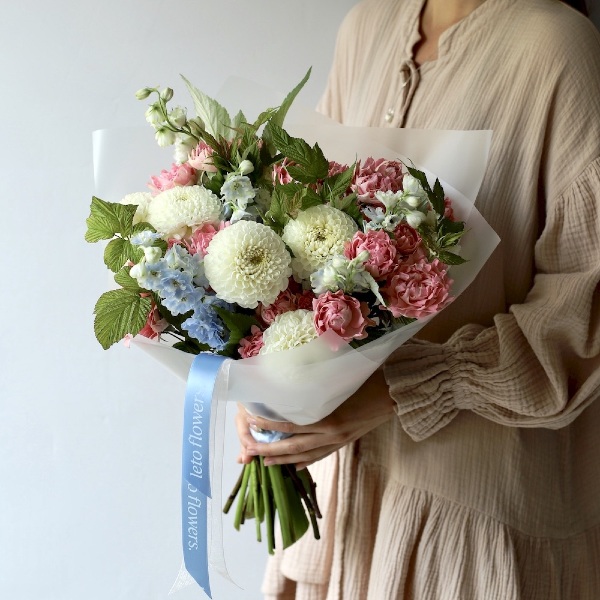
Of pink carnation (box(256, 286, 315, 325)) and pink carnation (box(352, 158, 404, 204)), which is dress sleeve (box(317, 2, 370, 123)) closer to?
pink carnation (box(352, 158, 404, 204))

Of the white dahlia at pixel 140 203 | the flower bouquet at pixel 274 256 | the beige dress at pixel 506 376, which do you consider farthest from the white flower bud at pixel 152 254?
the beige dress at pixel 506 376

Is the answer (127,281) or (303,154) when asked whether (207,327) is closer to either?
(127,281)

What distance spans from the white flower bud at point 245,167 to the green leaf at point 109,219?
12 centimetres

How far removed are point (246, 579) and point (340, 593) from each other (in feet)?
1.74

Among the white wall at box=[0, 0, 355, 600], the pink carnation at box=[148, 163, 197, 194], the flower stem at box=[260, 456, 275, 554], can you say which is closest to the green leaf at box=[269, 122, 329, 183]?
the pink carnation at box=[148, 163, 197, 194]

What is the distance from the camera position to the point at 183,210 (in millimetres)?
758

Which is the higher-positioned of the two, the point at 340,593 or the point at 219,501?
the point at 219,501

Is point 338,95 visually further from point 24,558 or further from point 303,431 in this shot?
point 24,558

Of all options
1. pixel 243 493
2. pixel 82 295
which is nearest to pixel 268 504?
pixel 243 493

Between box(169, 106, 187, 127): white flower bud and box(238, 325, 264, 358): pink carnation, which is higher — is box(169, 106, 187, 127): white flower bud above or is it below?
above

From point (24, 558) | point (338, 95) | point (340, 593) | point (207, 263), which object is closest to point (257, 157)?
point (207, 263)

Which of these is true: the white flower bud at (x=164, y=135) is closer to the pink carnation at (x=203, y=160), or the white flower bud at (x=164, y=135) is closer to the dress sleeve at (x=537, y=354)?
the pink carnation at (x=203, y=160)

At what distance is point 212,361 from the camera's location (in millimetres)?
745

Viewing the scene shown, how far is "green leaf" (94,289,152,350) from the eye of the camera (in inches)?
29.4
